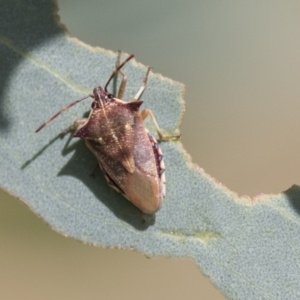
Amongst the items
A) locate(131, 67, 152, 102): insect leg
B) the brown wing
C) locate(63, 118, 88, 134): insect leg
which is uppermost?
locate(131, 67, 152, 102): insect leg

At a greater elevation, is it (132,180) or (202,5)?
(202,5)

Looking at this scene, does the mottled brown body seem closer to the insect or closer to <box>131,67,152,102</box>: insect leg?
the insect

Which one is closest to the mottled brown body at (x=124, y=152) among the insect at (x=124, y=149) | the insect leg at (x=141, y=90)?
the insect at (x=124, y=149)

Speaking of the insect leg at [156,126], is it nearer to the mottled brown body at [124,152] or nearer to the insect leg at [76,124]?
the mottled brown body at [124,152]

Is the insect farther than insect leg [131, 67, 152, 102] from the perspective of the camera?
No

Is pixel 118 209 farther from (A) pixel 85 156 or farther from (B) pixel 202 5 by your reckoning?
(B) pixel 202 5

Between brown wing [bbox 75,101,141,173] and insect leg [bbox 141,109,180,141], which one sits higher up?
insect leg [bbox 141,109,180,141]

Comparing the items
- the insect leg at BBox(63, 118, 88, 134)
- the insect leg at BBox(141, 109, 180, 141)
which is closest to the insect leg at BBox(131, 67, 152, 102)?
the insect leg at BBox(141, 109, 180, 141)

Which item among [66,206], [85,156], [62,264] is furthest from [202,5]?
[62,264]
